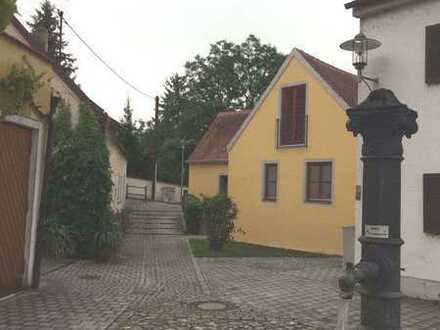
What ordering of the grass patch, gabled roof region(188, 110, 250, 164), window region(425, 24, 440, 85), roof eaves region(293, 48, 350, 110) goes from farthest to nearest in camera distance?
gabled roof region(188, 110, 250, 164) → roof eaves region(293, 48, 350, 110) → the grass patch → window region(425, 24, 440, 85)

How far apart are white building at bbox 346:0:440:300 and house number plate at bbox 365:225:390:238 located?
5.97 meters

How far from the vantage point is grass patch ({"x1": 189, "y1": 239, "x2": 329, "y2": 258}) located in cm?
1701

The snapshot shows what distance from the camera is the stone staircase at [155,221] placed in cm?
2367

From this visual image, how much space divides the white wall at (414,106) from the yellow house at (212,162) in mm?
16040

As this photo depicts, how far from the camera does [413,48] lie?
1031cm

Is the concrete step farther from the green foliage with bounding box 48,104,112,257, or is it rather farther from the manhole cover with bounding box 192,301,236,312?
the manhole cover with bounding box 192,301,236,312

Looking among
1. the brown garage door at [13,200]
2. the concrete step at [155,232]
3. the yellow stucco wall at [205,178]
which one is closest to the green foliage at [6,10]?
the brown garage door at [13,200]

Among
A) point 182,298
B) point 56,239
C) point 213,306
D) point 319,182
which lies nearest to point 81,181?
point 56,239

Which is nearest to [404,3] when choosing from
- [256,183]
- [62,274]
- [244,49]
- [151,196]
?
[62,274]

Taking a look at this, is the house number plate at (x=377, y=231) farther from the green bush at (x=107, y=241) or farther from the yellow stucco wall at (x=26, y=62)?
the green bush at (x=107, y=241)

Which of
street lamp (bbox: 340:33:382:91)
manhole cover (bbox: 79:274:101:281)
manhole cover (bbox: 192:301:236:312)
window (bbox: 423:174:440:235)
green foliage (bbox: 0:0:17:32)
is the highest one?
street lamp (bbox: 340:33:382:91)

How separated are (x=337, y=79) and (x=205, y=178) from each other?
31.4ft

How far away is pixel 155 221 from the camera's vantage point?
82.0 feet

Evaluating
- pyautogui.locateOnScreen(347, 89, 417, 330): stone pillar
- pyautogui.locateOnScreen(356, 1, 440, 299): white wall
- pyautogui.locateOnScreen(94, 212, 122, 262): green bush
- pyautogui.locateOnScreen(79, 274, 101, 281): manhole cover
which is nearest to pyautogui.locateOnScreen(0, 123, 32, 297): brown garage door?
pyautogui.locateOnScreen(79, 274, 101, 281): manhole cover
